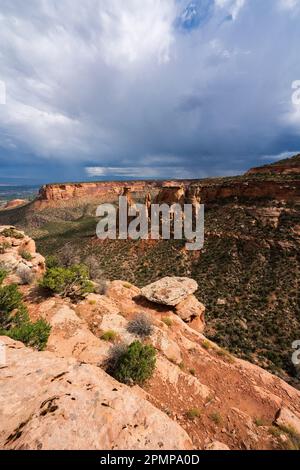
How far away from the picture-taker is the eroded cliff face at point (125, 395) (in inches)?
187

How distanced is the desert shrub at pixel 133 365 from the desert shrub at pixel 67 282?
622 centimetres

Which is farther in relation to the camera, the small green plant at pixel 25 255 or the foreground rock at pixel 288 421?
the small green plant at pixel 25 255

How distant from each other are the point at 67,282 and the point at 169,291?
24.5 ft

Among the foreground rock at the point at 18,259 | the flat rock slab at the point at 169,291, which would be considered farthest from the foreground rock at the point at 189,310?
the foreground rock at the point at 18,259

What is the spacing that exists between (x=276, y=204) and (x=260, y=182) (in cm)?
518

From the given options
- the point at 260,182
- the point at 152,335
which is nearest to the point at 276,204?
the point at 260,182

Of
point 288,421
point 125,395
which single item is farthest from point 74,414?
point 288,421

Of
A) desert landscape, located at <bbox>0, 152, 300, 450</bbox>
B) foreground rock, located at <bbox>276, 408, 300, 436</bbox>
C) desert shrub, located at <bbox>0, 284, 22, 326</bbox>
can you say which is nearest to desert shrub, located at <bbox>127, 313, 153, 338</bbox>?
desert landscape, located at <bbox>0, 152, 300, 450</bbox>

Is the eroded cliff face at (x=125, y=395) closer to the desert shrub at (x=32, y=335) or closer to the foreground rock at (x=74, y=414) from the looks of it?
the foreground rock at (x=74, y=414)

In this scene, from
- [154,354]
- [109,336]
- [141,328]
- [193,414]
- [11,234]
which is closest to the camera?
[193,414]

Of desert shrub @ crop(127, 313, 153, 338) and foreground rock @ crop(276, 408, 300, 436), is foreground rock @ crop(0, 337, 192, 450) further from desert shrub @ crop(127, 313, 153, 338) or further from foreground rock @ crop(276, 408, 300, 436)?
desert shrub @ crop(127, 313, 153, 338)

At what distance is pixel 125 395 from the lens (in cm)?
588

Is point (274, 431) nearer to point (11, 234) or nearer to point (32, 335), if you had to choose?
point (32, 335)

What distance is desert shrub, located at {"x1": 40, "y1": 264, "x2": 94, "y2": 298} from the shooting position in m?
13.8
